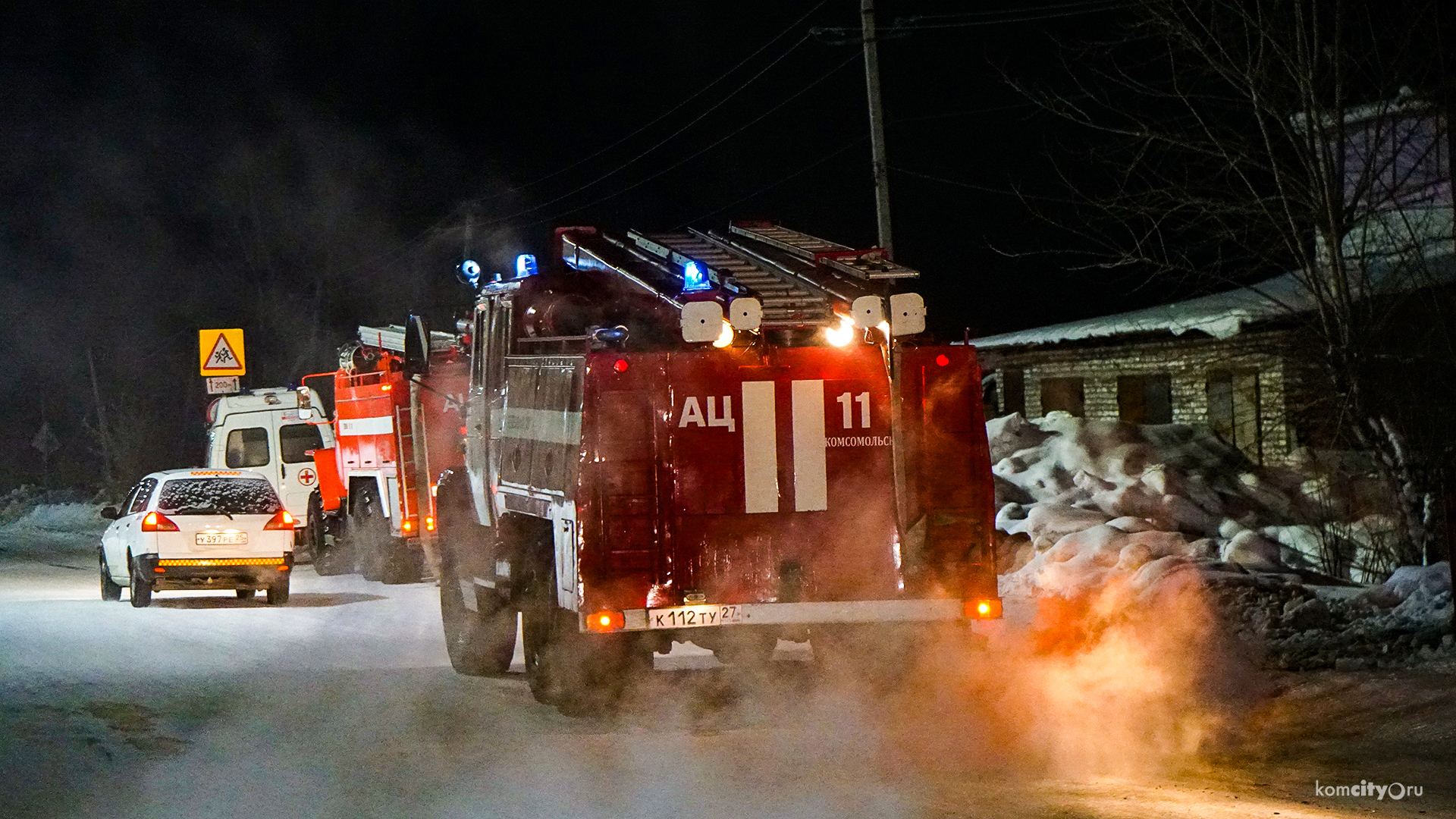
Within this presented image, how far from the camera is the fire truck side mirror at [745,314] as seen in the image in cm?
912

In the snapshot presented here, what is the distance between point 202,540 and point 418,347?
7197 mm

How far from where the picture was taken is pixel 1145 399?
28094mm

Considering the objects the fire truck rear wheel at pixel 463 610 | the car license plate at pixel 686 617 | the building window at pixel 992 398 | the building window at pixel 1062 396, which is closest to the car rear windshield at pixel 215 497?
the fire truck rear wheel at pixel 463 610

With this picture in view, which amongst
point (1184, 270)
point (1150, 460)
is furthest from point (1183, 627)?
point (1150, 460)

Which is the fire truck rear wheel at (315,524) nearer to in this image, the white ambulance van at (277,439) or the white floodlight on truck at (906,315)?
the white ambulance van at (277,439)

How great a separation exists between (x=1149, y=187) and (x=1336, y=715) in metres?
6.63

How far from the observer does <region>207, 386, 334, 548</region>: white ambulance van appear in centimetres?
2534

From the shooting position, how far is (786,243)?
38.5ft

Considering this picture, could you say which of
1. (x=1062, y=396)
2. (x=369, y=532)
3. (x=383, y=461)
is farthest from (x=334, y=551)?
(x=1062, y=396)

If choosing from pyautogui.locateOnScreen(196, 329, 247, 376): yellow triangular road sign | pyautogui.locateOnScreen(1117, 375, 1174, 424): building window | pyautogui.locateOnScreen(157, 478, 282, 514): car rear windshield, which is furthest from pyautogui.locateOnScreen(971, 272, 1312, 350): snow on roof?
pyautogui.locateOnScreen(196, 329, 247, 376): yellow triangular road sign

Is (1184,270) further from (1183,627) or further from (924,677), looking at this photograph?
(924,677)

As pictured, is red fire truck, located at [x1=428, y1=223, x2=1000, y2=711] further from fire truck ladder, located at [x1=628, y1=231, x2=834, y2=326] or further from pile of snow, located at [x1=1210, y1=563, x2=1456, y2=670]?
pile of snow, located at [x1=1210, y1=563, x2=1456, y2=670]

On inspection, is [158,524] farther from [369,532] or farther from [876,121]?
[876,121]

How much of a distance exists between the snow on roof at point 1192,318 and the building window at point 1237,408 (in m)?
1.23
